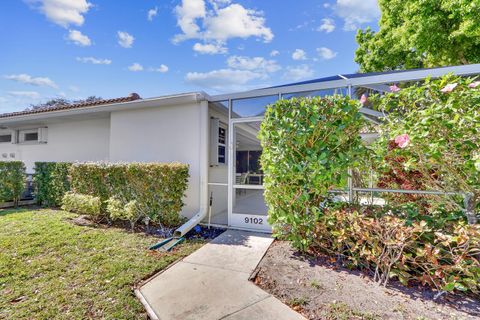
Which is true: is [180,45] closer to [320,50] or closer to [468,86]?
[320,50]

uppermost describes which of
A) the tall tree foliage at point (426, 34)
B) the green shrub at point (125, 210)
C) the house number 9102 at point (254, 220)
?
the tall tree foliage at point (426, 34)

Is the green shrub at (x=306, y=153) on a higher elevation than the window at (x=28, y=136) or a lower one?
lower

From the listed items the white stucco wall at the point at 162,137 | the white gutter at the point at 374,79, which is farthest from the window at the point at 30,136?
the white gutter at the point at 374,79

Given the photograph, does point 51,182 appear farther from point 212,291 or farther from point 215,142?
point 212,291

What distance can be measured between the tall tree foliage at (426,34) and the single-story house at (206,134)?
6134mm

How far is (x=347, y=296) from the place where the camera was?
9.57 feet

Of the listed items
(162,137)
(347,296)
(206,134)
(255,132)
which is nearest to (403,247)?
(347,296)

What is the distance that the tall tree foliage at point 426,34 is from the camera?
27.0ft

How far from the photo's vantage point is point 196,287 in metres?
3.18

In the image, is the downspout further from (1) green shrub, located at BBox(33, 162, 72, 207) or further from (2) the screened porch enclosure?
(1) green shrub, located at BBox(33, 162, 72, 207)

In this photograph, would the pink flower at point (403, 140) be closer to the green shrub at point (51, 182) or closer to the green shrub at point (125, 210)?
the green shrub at point (125, 210)

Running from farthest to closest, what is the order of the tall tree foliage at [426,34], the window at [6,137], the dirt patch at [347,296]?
the window at [6,137] → the tall tree foliage at [426,34] → the dirt patch at [347,296]

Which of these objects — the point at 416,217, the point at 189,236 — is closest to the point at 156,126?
the point at 189,236

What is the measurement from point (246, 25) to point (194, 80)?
9.11 metres
